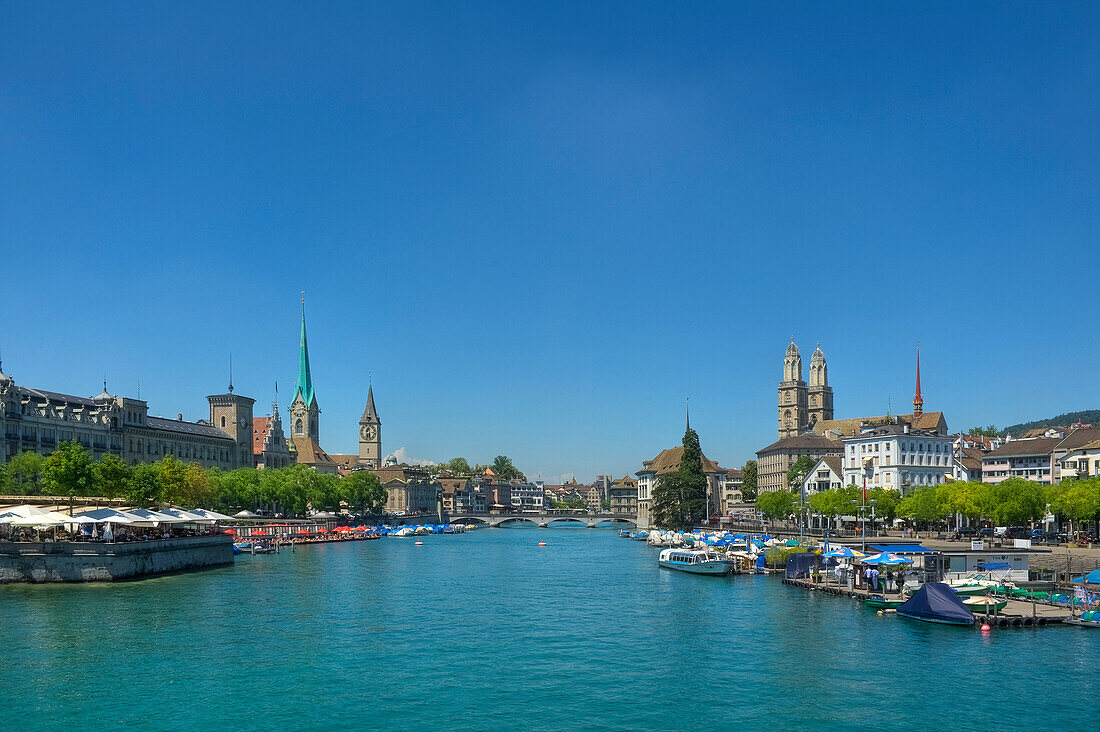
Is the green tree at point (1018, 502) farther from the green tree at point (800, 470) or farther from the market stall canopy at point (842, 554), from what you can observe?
the green tree at point (800, 470)

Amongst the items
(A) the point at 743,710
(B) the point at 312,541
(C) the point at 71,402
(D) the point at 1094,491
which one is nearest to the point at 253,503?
(B) the point at 312,541

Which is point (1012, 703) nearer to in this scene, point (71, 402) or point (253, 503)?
point (253, 503)

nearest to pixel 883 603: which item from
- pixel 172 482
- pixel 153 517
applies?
pixel 153 517

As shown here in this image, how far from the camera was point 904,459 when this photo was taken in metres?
119

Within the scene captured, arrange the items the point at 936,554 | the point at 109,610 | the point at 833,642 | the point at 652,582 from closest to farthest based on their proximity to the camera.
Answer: the point at 833,642 < the point at 109,610 < the point at 936,554 < the point at 652,582

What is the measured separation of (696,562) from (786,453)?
340ft

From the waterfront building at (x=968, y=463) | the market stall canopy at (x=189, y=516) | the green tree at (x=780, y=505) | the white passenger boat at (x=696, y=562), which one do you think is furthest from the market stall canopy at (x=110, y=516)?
the waterfront building at (x=968, y=463)

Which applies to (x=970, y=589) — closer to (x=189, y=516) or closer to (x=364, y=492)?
(x=189, y=516)

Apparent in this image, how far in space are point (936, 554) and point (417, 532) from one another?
4662 inches

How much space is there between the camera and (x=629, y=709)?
31.3 meters

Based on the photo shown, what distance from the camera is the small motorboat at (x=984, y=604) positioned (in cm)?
4784

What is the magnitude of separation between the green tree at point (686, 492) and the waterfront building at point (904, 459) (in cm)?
2402

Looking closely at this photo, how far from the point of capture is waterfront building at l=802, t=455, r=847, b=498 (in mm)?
130875

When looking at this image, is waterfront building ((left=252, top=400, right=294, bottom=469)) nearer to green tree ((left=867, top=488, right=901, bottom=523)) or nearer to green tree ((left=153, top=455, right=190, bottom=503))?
green tree ((left=153, top=455, right=190, bottom=503))
